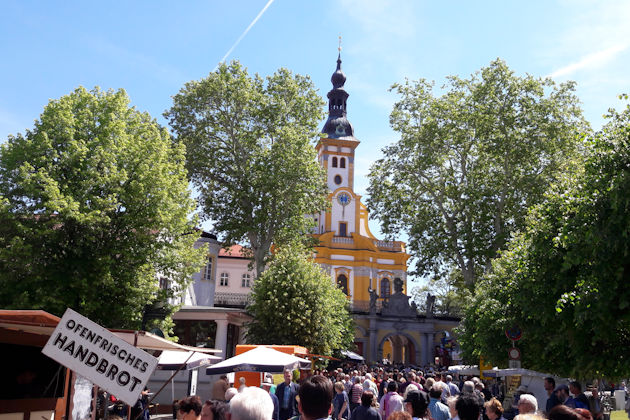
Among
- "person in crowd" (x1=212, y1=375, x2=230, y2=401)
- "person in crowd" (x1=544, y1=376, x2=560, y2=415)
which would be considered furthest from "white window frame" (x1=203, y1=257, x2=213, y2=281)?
"person in crowd" (x1=212, y1=375, x2=230, y2=401)

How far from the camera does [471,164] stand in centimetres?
3691

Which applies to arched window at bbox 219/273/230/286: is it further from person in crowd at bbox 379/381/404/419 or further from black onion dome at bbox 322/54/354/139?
person in crowd at bbox 379/381/404/419

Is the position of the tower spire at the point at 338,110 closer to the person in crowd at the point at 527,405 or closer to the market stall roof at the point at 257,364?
the market stall roof at the point at 257,364

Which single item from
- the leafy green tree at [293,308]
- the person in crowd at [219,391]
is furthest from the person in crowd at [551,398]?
the leafy green tree at [293,308]

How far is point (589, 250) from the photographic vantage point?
10969 mm

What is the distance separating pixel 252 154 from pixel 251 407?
106ft

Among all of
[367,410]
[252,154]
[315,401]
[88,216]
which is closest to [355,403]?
[367,410]

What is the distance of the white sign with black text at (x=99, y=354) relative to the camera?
570cm

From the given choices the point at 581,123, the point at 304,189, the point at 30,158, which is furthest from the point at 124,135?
the point at 581,123

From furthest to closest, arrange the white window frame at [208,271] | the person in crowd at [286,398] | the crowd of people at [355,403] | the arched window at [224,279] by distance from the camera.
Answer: the arched window at [224,279] → the white window frame at [208,271] → the person in crowd at [286,398] → the crowd of people at [355,403]

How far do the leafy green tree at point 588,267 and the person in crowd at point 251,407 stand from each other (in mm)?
8179

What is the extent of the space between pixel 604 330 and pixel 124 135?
18.1 meters

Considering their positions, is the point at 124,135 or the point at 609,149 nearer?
the point at 609,149

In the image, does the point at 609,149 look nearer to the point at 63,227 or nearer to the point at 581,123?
the point at 63,227
